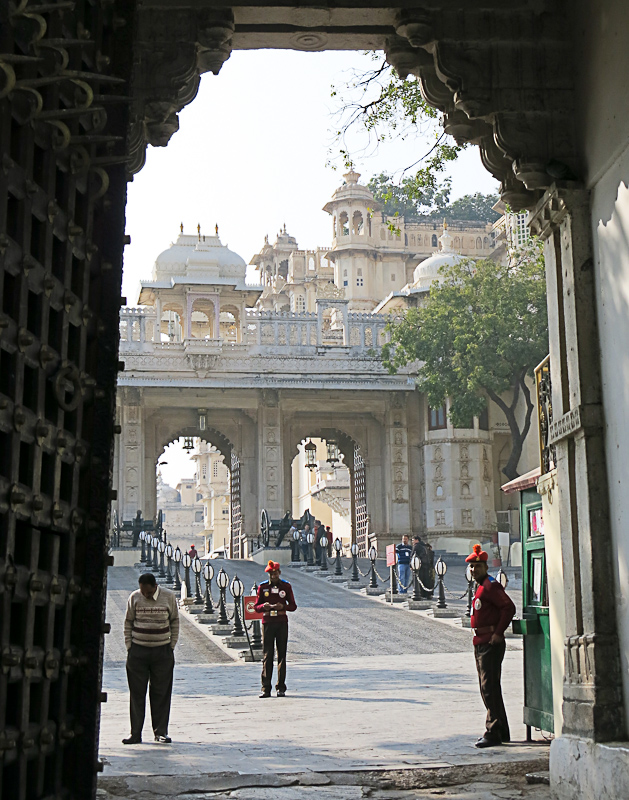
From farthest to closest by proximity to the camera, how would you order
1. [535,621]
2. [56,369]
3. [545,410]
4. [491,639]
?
[491,639] → [535,621] → [545,410] → [56,369]

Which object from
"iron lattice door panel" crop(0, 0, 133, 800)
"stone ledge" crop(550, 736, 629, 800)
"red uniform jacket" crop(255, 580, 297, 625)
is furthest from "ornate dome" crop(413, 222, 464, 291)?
"iron lattice door panel" crop(0, 0, 133, 800)

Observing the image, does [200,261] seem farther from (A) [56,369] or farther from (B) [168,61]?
(A) [56,369]

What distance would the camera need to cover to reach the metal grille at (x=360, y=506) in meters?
38.3

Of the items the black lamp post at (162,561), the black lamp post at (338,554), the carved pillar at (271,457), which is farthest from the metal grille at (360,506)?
the black lamp post at (162,561)

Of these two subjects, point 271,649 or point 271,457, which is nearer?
point 271,649

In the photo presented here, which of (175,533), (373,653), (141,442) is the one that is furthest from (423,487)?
(175,533)

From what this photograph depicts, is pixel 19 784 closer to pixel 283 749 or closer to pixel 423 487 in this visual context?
pixel 283 749

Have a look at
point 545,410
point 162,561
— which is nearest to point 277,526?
point 162,561

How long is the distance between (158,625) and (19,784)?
14.5ft

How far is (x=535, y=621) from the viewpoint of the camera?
8.09 metres

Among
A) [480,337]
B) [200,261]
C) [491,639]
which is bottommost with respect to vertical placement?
[491,639]

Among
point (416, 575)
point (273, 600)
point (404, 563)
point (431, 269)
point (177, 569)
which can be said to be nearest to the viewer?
point (273, 600)

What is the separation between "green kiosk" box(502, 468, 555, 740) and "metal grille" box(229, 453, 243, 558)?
29815 millimetres

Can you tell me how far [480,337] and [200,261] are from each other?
35.8ft
